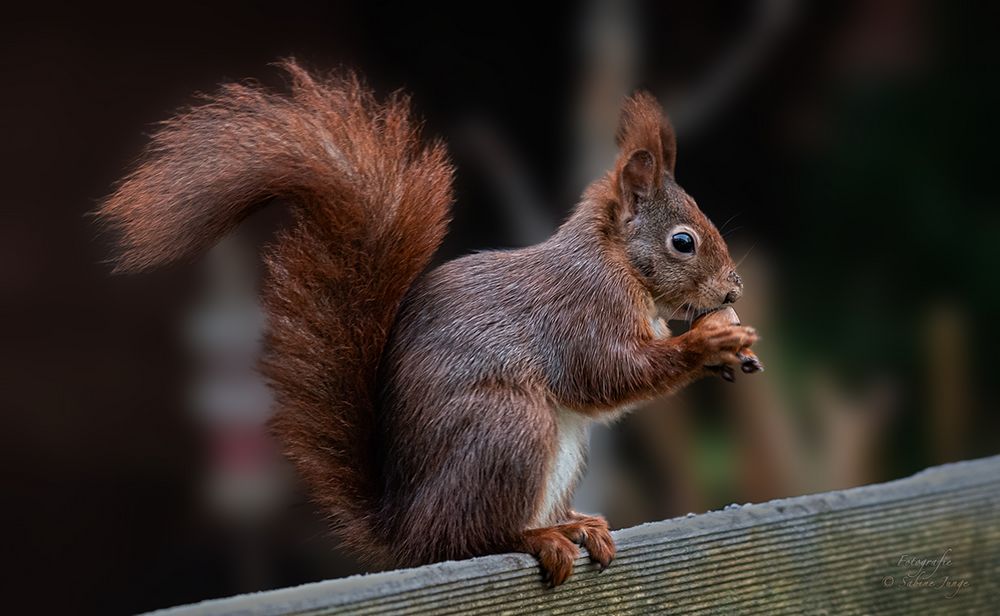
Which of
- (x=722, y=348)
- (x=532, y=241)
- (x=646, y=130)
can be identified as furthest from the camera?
(x=532, y=241)

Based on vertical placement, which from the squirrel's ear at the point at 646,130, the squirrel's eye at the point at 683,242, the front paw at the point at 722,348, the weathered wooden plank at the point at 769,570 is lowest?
the weathered wooden plank at the point at 769,570

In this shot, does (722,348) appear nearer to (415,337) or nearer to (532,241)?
(415,337)

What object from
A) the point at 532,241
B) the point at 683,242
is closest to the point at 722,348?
the point at 683,242

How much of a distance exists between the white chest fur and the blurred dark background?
2.61 ft

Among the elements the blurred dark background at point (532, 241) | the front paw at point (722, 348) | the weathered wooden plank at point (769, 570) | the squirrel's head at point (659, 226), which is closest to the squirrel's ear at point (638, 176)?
the squirrel's head at point (659, 226)

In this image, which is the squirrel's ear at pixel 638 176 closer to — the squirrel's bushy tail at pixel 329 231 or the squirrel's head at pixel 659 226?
the squirrel's head at pixel 659 226

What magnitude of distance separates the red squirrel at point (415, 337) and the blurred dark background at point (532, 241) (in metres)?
0.73

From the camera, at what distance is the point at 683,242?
1.23 meters

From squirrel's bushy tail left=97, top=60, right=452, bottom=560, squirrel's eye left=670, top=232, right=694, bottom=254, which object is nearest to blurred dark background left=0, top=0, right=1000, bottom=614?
squirrel's bushy tail left=97, top=60, right=452, bottom=560

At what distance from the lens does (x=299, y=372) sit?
1144 millimetres

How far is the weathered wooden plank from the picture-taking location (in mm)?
1005

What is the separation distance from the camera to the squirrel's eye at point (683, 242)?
4.02 ft

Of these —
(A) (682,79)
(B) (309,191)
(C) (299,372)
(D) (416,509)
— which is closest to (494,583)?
(D) (416,509)

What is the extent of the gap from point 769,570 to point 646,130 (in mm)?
455
